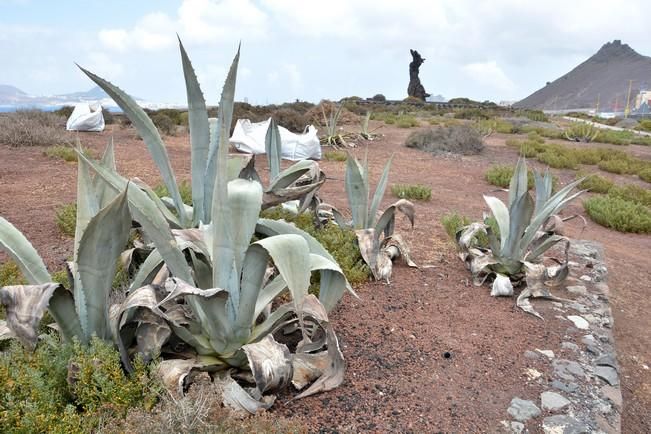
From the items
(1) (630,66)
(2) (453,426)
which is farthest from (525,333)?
(1) (630,66)

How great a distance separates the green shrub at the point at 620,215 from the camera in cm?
600

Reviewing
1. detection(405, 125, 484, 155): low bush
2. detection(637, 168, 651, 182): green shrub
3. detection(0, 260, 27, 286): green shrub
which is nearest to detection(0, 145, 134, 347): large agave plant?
detection(0, 260, 27, 286): green shrub

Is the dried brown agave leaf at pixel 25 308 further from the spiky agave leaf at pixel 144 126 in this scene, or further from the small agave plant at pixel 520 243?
the small agave plant at pixel 520 243

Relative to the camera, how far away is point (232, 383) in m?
1.83

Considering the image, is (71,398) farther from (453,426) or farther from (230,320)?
(453,426)

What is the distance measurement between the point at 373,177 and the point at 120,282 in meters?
5.47

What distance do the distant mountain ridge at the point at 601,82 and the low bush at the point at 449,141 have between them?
58983mm

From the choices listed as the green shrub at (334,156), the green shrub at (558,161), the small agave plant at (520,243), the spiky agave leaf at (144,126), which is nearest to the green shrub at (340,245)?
the small agave plant at (520,243)

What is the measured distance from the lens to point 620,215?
6078 mm

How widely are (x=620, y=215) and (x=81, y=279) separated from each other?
6229mm

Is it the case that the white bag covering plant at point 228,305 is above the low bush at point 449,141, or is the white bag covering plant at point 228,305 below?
below

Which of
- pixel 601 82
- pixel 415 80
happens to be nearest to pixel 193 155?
pixel 415 80

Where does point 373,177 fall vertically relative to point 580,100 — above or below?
below

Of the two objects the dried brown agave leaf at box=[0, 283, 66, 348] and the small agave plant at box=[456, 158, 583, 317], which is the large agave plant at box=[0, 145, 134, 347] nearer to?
the dried brown agave leaf at box=[0, 283, 66, 348]
